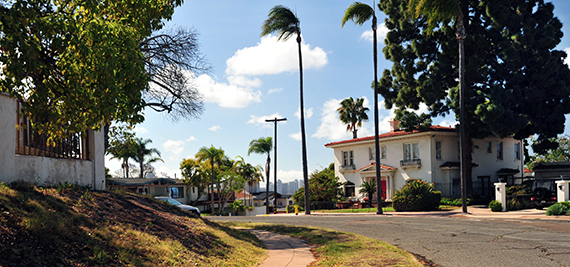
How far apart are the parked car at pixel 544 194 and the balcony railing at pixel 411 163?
1172cm

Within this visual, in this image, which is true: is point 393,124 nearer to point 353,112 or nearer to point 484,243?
point 353,112

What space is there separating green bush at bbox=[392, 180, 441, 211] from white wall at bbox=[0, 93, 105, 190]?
22450mm

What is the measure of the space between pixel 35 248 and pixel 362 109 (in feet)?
168

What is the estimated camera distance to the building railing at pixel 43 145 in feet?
32.2

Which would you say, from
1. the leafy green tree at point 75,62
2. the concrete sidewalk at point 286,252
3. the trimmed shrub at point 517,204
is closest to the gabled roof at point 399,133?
the trimmed shrub at point 517,204

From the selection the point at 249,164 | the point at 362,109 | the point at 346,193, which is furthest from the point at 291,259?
the point at 249,164

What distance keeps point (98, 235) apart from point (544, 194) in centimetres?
2585

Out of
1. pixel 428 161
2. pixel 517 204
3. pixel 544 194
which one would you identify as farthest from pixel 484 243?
pixel 428 161

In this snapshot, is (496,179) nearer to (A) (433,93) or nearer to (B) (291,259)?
(A) (433,93)

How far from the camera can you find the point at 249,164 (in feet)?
213

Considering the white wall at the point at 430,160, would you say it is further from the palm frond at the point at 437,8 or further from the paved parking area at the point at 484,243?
the paved parking area at the point at 484,243

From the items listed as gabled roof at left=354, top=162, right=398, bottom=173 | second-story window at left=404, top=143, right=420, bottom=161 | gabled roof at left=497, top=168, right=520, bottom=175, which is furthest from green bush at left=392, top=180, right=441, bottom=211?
gabled roof at left=497, top=168, right=520, bottom=175

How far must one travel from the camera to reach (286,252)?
1126cm

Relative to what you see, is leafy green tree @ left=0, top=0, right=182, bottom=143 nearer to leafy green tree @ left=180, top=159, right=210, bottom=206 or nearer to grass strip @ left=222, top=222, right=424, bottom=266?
grass strip @ left=222, top=222, right=424, bottom=266
